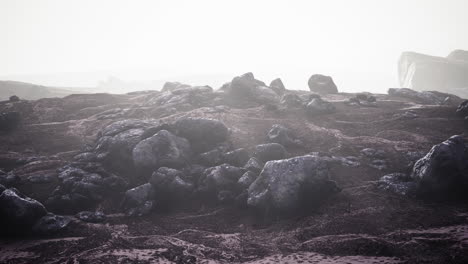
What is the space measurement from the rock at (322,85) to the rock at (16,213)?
184 ft

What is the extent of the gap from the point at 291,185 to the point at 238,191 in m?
5.08

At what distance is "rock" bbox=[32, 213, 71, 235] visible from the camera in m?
21.7

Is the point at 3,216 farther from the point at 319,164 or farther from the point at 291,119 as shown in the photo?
the point at 291,119

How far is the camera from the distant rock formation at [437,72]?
12469cm

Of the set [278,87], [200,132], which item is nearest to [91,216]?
[200,132]

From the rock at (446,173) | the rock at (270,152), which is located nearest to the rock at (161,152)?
the rock at (270,152)

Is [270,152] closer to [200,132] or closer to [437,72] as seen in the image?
[200,132]

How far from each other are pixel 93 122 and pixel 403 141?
139ft

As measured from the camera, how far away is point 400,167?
2895 cm

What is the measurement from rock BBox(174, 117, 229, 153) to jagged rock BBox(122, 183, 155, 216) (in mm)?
8572

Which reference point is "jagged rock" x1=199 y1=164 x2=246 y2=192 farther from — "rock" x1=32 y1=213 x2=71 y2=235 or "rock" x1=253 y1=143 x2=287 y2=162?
"rock" x1=32 y1=213 x2=71 y2=235

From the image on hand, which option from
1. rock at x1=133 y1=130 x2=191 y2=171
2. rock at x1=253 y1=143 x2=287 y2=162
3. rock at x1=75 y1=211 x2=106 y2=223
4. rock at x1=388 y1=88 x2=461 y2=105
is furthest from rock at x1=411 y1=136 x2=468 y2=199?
rock at x1=388 y1=88 x2=461 y2=105

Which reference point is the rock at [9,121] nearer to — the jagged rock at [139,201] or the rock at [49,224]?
the rock at [49,224]

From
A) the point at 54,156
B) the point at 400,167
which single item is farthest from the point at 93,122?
the point at 400,167
